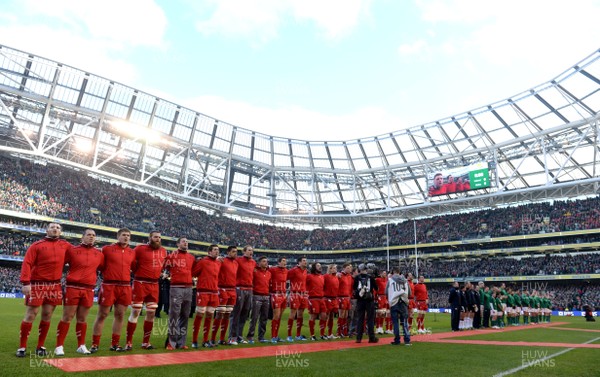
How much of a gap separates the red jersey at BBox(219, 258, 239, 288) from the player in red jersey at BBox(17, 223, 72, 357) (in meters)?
3.44

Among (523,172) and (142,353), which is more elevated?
(523,172)

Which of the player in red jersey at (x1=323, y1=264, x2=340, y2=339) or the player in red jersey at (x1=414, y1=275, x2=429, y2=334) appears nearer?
the player in red jersey at (x1=323, y1=264, x2=340, y2=339)

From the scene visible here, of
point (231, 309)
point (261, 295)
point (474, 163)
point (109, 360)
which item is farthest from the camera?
point (474, 163)

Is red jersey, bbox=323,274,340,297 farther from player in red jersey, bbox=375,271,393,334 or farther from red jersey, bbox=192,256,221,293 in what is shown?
red jersey, bbox=192,256,221,293

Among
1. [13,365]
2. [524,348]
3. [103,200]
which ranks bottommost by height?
[13,365]

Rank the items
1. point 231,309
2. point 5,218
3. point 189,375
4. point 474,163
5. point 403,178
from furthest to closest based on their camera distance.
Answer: point 403,178, point 474,163, point 5,218, point 231,309, point 189,375

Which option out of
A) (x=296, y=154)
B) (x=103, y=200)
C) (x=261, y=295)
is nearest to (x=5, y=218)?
(x=103, y=200)

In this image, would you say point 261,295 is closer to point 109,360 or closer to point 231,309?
point 231,309

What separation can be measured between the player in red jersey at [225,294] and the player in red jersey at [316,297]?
2.79 metres

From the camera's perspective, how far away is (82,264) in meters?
7.61

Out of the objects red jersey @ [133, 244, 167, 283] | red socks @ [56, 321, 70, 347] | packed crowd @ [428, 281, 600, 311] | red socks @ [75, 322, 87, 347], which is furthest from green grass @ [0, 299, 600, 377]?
packed crowd @ [428, 281, 600, 311]

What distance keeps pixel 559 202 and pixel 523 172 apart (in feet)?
A: 21.3

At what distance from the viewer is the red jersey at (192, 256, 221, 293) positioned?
938cm

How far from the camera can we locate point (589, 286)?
131 feet
